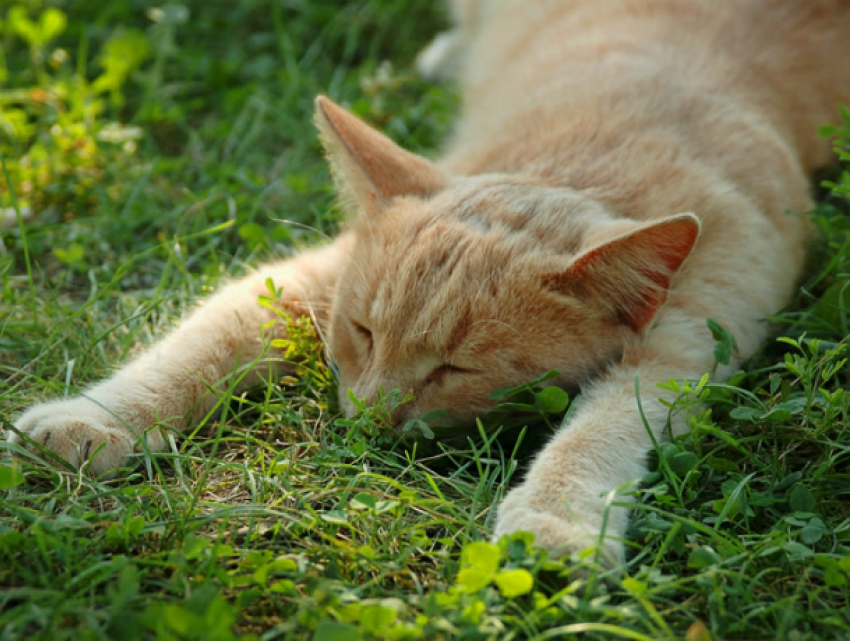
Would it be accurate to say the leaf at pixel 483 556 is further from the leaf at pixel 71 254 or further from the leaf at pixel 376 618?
the leaf at pixel 71 254

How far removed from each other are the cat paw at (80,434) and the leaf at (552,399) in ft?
3.57

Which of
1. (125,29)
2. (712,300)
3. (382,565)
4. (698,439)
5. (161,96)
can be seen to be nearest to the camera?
(382,565)

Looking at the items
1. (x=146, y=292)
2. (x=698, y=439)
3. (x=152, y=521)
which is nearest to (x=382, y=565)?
(x=152, y=521)

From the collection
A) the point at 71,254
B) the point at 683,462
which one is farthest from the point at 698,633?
the point at 71,254

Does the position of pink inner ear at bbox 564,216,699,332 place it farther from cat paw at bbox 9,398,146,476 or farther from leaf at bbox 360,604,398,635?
cat paw at bbox 9,398,146,476

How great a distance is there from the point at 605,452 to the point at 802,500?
1.63 ft

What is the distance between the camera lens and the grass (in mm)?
1674

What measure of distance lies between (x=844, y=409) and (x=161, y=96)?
3.40 meters

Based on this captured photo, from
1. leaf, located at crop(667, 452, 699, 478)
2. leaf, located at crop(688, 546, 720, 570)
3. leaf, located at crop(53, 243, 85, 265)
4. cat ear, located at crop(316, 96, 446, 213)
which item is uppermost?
cat ear, located at crop(316, 96, 446, 213)

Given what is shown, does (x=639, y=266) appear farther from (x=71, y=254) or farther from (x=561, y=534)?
(x=71, y=254)

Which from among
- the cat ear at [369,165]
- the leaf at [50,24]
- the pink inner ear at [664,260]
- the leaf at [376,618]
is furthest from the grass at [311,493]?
the leaf at [50,24]

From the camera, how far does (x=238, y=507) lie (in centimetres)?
196

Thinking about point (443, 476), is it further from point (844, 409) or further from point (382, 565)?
point (844, 409)

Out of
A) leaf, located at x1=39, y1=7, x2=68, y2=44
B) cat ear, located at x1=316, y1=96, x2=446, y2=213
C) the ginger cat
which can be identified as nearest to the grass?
A: the ginger cat
